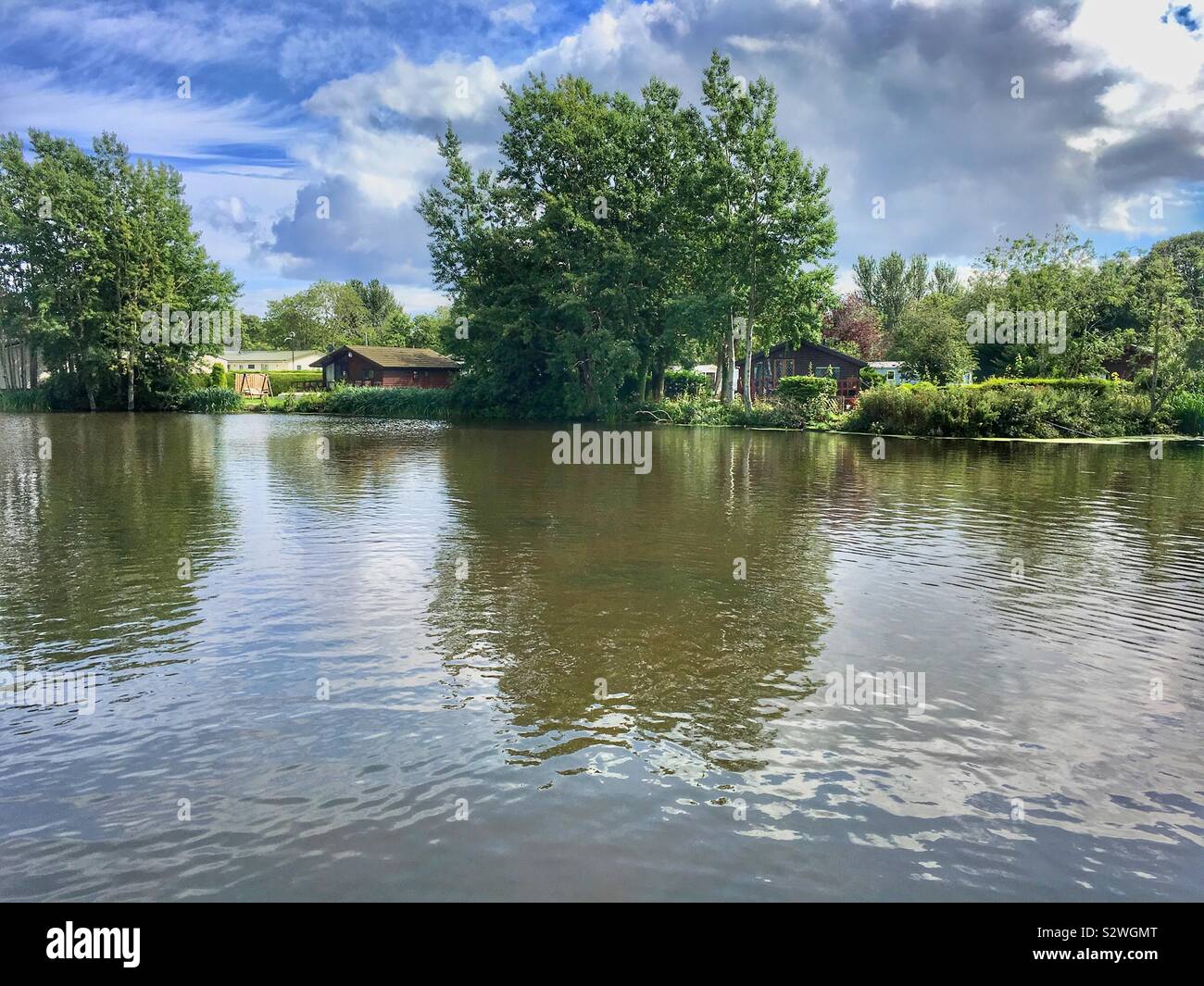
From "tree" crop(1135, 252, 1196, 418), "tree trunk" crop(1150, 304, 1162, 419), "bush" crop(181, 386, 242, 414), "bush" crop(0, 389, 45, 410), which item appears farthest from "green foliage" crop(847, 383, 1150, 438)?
"bush" crop(0, 389, 45, 410)

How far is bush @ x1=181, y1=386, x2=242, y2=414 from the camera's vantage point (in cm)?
7381

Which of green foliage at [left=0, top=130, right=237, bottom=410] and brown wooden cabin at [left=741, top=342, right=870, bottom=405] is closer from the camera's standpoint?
green foliage at [left=0, top=130, right=237, bottom=410]

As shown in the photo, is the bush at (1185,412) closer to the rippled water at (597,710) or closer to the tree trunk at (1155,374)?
the tree trunk at (1155,374)

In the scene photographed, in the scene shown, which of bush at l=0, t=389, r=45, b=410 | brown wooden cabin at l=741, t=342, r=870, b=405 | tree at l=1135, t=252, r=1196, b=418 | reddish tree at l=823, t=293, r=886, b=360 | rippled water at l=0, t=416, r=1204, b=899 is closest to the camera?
rippled water at l=0, t=416, r=1204, b=899

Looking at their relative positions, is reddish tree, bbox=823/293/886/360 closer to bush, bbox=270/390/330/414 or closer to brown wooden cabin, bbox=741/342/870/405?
brown wooden cabin, bbox=741/342/870/405

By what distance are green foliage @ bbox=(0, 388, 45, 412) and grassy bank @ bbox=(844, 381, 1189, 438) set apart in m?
64.7

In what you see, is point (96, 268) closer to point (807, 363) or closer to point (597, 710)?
point (807, 363)

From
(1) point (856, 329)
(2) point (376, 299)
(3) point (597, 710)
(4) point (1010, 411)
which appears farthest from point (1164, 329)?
(2) point (376, 299)

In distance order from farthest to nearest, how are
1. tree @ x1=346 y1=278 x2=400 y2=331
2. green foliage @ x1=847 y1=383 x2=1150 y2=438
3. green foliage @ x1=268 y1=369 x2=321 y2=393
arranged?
tree @ x1=346 y1=278 x2=400 y2=331 → green foliage @ x1=268 y1=369 x2=321 y2=393 → green foliage @ x1=847 y1=383 x2=1150 y2=438

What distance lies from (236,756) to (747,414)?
47.2m

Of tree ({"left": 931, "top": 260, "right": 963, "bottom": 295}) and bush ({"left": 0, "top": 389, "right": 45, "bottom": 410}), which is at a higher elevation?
tree ({"left": 931, "top": 260, "right": 963, "bottom": 295})

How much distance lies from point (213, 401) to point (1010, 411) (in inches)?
2450

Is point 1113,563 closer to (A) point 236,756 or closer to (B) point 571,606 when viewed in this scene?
(B) point 571,606

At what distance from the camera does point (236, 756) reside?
6.34 m
